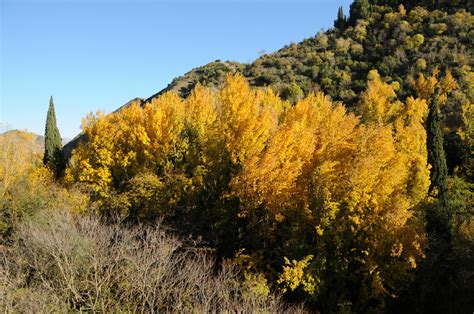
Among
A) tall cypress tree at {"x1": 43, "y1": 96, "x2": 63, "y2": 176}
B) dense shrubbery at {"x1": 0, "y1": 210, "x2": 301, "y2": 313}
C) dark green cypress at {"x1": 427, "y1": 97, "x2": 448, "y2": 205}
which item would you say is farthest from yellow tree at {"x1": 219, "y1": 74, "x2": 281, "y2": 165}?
tall cypress tree at {"x1": 43, "y1": 96, "x2": 63, "y2": 176}

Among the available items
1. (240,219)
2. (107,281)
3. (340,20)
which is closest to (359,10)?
(340,20)

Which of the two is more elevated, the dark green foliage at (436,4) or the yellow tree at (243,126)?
the dark green foliage at (436,4)

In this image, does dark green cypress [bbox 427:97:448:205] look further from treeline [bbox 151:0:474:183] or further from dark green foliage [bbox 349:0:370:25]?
dark green foliage [bbox 349:0:370:25]

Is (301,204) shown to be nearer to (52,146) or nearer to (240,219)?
(240,219)

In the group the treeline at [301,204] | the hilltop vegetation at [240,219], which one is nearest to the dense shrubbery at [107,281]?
the hilltop vegetation at [240,219]

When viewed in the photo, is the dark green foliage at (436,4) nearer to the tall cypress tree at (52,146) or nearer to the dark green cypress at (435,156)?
the dark green cypress at (435,156)

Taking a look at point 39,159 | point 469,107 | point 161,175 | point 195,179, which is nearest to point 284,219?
point 195,179

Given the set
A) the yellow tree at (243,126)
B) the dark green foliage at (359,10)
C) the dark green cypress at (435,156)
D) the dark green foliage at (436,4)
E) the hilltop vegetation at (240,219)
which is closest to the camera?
the hilltop vegetation at (240,219)

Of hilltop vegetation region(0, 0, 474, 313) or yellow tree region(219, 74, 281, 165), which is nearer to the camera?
hilltop vegetation region(0, 0, 474, 313)

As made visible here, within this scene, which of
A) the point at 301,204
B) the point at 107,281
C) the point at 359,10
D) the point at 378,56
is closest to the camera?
the point at 107,281

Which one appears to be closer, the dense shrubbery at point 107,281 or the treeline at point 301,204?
the dense shrubbery at point 107,281

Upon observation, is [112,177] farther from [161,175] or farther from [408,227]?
[408,227]

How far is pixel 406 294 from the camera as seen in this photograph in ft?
60.9

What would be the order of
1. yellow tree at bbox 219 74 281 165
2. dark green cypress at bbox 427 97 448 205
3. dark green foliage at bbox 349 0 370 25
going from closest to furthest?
yellow tree at bbox 219 74 281 165
dark green cypress at bbox 427 97 448 205
dark green foliage at bbox 349 0 370 25
